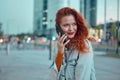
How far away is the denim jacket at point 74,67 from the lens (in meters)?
2.20

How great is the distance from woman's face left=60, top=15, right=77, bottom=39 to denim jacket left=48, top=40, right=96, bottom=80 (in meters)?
0.11

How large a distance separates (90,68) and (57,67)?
8.4 inches

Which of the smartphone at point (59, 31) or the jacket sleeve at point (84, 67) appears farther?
the smartphone at point (59, 31)

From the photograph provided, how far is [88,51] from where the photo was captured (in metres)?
2.25

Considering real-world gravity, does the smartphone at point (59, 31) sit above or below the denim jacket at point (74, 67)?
above

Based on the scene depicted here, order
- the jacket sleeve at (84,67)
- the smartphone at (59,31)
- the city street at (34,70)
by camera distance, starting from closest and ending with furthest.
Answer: the jacket sleeve at (84,67) < the smartphone at (59,31) < the city street at (34,70)

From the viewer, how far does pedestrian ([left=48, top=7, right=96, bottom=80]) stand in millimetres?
2207

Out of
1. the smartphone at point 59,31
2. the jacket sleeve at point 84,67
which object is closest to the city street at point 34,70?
the smartphone at point 59,31

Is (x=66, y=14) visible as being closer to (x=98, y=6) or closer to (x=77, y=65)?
(x=77, y=65)

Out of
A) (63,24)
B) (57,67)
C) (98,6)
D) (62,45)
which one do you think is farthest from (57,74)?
(98,6)

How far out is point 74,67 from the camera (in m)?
2.21

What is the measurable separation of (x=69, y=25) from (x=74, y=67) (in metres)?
0.28

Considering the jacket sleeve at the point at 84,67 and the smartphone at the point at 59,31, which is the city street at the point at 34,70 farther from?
the jacket sleeve at the point at 84,67

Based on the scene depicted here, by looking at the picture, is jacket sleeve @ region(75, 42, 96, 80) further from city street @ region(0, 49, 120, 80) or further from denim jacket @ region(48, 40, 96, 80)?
city street @ region(0, 49, 120, 80)
